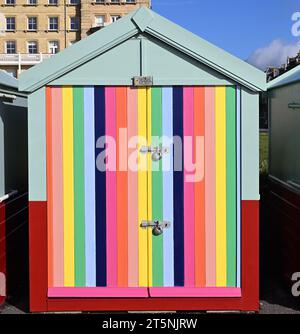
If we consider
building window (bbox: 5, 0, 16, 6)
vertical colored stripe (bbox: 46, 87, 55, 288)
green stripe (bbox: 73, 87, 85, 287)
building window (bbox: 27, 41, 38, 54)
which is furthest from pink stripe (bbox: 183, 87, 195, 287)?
building window (bbox: 27, 41, 38, 54)

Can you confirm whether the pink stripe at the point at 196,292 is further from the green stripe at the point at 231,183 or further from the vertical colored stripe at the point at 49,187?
the vertical colored stripe at the point at 49,187

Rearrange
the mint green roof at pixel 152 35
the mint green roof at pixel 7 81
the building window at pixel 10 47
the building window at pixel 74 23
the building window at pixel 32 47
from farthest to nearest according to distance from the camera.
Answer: the building window at pixel 32 47
the building window at pixel 74 23
the building window at pixel 10 47
the mint green roof at pixel 7 81
the mint green roof at pixel 152 35

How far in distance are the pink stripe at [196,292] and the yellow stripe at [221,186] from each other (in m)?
0.07

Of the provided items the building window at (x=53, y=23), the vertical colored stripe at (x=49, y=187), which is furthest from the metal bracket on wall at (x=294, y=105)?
the building window at (x=53, y=23)

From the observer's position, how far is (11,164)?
18.6ft

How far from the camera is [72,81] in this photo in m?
4.77

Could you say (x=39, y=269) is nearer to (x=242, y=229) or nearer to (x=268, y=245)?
(x=242, y=229)

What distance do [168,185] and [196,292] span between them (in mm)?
951

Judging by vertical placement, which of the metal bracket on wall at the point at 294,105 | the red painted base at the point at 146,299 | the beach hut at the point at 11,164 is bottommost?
the red painted base at the point at 146,299

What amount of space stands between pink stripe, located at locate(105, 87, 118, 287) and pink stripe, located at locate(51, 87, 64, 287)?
40cm

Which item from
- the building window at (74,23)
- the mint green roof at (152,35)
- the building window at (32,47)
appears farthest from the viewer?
the building window at (32,47)

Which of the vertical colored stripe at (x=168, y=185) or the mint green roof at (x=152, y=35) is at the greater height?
the mint green roof at (x=152, y=35)

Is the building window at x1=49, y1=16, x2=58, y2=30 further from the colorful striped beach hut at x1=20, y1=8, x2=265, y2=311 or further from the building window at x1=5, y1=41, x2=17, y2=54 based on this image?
the colorful striped beach hut at x1=20, y1=8, x2=265, y2=311

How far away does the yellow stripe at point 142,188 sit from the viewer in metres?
4.80
